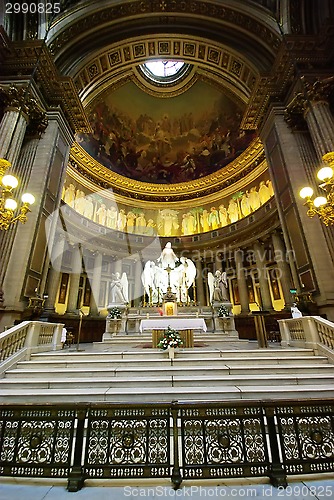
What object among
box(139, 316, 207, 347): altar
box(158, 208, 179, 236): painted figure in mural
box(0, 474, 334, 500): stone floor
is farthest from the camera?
box(158, 208, 179, 236): painted figure in mural

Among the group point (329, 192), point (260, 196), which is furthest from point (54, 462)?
point (260, 196)

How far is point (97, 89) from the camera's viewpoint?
44.5ft

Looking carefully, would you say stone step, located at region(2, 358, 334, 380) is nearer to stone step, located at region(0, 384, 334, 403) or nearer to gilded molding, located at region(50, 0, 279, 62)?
stone step, located at region(0, 384, 334, 403)

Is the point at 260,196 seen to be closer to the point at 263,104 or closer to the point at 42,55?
the point at 263,104

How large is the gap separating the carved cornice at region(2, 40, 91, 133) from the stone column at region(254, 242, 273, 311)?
1541 cm

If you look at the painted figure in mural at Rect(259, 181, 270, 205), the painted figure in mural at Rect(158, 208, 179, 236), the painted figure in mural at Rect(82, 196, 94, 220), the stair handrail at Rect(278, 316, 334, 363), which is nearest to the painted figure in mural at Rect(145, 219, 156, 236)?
the painted figure in mural at Rect(158, 208, 179, 236)

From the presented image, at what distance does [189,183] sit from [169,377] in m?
22.5

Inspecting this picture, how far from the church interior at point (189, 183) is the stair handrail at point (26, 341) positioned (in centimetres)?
8

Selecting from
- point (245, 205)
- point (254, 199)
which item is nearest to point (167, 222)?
point (245, 205)

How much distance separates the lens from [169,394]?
4109 millimetres

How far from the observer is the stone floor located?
2361mm

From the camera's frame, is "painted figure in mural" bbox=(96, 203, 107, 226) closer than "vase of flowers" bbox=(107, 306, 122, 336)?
No

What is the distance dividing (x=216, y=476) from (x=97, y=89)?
1683 centimetres

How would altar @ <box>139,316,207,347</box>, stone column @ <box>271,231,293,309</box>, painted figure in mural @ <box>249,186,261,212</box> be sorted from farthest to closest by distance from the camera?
painted figure in mural @ <box>249,186,261,212</box> < stone column @ <box>271,231,293,309</box> < altar @ <box>139,316,207,347</box>
